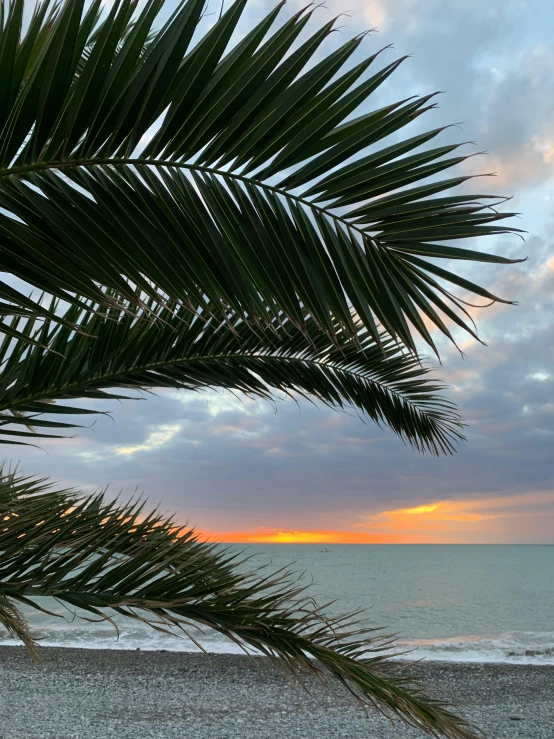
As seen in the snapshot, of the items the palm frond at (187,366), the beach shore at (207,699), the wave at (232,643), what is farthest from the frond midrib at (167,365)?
the wave at (232,643)

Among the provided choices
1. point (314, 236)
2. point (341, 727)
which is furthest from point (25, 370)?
point (341, 727)

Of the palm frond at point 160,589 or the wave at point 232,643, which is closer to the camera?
the palm frond at point 160,589

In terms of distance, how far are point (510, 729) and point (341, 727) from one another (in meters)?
2.21

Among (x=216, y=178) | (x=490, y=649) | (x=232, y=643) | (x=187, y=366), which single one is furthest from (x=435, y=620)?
(x=216, y=178)

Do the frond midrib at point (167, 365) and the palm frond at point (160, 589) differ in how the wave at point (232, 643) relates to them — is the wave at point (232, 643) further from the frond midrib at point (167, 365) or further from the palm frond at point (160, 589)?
the palm frond at point (160, 589)

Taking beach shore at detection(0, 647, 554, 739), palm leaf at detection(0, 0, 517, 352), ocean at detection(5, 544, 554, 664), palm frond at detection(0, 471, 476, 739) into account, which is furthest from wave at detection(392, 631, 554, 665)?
palm leaf at detection(0, 0, 517, 352)

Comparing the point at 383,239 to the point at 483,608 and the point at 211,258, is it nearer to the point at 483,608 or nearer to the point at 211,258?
the point at 211,258

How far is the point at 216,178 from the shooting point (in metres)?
1.11

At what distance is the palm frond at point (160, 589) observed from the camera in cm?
186

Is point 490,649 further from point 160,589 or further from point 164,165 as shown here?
point 164,165

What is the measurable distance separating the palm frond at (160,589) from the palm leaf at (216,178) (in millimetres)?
1072

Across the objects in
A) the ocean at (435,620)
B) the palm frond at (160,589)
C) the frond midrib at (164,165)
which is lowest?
the ocean at (435,620)

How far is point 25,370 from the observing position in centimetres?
246

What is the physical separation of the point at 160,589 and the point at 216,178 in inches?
53.4
